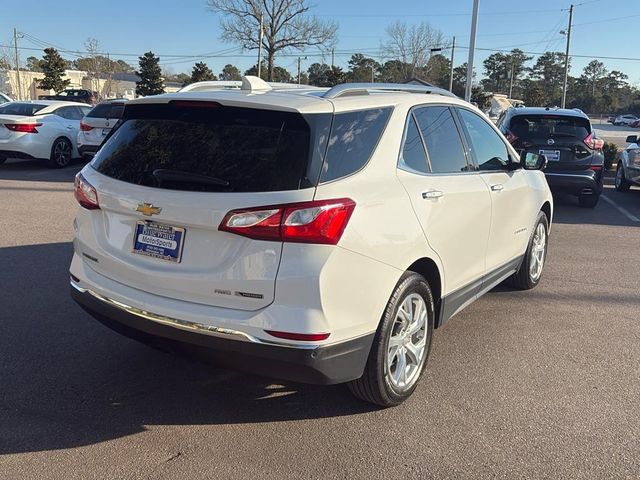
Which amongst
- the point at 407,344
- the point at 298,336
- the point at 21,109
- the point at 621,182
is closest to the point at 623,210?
the point at 621,182

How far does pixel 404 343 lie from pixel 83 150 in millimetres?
11723

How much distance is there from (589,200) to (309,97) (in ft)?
29.5

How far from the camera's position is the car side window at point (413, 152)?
11.3 ft

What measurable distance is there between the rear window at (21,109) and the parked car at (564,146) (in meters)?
10.5

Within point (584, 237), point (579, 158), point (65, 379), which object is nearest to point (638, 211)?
point (579, 158)

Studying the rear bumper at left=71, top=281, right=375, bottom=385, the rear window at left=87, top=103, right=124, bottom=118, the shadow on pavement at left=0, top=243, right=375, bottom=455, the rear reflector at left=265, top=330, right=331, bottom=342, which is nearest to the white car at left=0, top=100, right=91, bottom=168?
the rear window at left=87, top=103, right=124, bottom=118

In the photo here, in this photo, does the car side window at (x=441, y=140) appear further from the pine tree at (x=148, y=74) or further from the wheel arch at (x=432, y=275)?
the pine tree at (x=148, y=74)

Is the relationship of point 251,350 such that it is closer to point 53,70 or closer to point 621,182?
point 621,182

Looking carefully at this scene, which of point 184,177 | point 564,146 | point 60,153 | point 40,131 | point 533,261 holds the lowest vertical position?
point 533,261

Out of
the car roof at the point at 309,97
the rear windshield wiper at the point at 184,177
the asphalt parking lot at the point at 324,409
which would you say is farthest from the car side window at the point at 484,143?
the rear windshield wiper at the point at 184,177

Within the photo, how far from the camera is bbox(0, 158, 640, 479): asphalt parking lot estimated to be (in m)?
2.94

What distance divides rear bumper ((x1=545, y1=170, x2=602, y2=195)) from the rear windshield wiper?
840 centimetres

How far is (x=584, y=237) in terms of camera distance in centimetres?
842

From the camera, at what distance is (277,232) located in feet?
9.02
